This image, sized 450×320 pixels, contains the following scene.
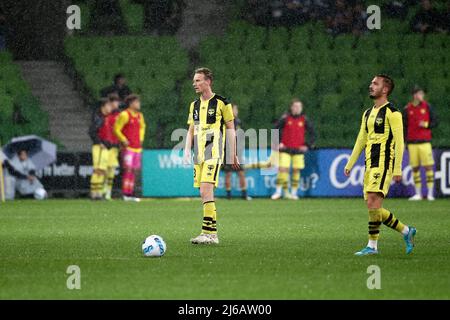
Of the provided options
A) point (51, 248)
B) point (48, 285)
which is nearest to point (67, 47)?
point (51, 248)

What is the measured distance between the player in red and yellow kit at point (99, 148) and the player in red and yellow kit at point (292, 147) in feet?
13.2

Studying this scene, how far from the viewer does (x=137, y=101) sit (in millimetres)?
23453

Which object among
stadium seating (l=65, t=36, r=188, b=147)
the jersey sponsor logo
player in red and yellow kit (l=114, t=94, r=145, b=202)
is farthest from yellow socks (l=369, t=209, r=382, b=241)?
stadium seating (l=65, t=36, r=188, b=147)

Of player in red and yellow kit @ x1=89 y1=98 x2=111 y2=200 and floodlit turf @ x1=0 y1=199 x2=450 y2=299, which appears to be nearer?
floodlit turf @ x1=0 y1=199 x2=450 y2=299

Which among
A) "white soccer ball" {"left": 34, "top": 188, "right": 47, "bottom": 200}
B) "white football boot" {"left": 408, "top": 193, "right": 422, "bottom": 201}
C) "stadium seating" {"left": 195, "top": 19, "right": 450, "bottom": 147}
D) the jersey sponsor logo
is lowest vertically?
"white football boot" {"left": 408, "top": 193, "right": 422, "bottom": 201}

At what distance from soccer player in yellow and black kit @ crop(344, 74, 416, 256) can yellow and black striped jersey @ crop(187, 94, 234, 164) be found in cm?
223

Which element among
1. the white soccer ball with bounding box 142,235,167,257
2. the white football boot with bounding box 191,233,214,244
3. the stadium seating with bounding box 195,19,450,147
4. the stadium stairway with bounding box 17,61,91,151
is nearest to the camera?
the white soccer ball with bounding box 142,235,167,257

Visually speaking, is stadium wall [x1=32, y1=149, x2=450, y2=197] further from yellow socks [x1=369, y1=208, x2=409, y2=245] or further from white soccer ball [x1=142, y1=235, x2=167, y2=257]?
white soccer ball [x1=142, y1=235, x2=167, y2=257]

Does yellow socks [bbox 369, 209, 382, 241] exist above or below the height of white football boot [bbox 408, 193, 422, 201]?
below

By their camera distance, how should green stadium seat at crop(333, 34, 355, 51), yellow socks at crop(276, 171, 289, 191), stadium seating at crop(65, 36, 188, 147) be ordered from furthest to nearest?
green stadium seat at crop(333, 34, 355, 51) < stadium seating at crop(65, 36, 188, 147) < yellow socks at crop(276, 171, 289, 191)

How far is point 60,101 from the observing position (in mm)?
28000

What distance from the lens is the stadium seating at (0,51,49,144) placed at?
994 inches

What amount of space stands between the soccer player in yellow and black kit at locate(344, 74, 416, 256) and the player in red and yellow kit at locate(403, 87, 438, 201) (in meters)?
11.8

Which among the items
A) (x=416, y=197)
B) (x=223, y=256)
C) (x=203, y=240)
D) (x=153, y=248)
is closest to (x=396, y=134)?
(x=223, y=256)
